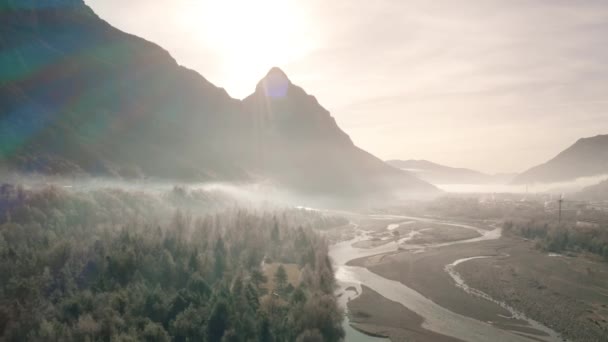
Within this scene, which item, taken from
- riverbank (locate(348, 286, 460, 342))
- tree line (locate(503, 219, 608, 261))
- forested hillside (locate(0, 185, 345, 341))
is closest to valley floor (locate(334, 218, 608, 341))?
riverbank (locate(348, 286, 460, 342))

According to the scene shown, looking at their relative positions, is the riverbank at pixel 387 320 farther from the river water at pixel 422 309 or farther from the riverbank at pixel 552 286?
the riverbank at pixel 552 286

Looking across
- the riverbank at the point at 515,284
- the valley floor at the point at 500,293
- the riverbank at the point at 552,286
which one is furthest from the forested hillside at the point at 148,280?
the riverbank at the point at 552,286

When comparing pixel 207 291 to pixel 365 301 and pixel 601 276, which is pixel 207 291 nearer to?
pixel 365 301

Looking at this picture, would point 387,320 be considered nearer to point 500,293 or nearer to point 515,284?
point 500,293

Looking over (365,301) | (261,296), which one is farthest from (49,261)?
(365,301)

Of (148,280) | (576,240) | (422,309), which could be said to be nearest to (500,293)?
(422,309)

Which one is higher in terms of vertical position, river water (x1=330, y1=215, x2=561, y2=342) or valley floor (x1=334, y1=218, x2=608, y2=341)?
valley floor (x1=334, y1=218, x2=608, y2=341)

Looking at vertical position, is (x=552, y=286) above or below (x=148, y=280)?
below

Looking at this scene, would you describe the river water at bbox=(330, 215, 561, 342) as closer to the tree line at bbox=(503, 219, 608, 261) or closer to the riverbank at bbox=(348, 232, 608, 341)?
the riverbank at bbox=(348, 232, 608, 341)
